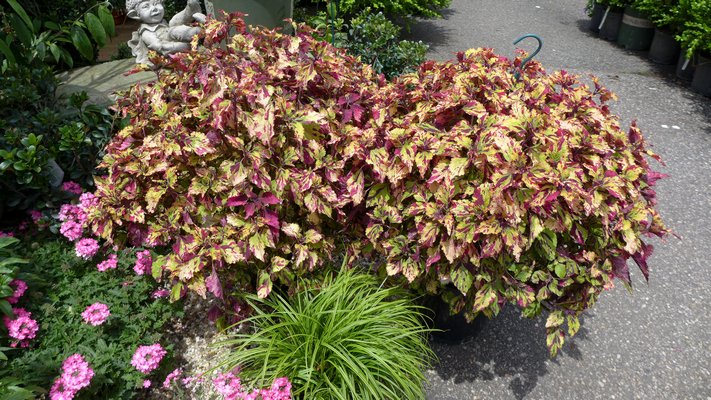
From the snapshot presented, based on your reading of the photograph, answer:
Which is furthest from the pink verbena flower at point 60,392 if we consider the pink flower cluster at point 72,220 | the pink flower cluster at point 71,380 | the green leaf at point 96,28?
the green leaf at point 96,28

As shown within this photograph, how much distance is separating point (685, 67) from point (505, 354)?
4.56m

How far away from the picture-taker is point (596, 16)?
7.02m

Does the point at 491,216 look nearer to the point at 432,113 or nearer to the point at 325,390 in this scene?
the point at 432,113

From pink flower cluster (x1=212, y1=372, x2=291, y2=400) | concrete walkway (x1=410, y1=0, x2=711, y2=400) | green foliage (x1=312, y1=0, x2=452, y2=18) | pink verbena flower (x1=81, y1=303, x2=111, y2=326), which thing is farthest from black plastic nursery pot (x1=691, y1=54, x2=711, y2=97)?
pink verbena flower (x1=81, y1=303, x2=111, y2=326)

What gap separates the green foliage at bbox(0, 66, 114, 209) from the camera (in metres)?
2.35

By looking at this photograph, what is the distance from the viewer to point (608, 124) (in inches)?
76.0

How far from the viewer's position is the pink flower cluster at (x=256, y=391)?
1.67 metres

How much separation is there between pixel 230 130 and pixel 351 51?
2535 mm

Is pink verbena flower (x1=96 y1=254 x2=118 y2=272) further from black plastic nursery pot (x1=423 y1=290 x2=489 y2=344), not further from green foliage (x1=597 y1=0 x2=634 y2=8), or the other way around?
green foliage (x1=597 y1=0 x2=634 y2=8)

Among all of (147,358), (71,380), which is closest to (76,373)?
(71,380)

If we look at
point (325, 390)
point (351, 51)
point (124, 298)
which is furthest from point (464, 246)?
point (351, 51)

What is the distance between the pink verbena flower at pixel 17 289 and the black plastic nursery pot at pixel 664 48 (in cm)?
635

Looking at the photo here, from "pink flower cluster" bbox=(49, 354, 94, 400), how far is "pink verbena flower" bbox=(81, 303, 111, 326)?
18 centimetres

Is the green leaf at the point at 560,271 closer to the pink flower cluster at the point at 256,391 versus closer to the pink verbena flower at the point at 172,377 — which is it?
the pink flower cluster at the point at 256,391
